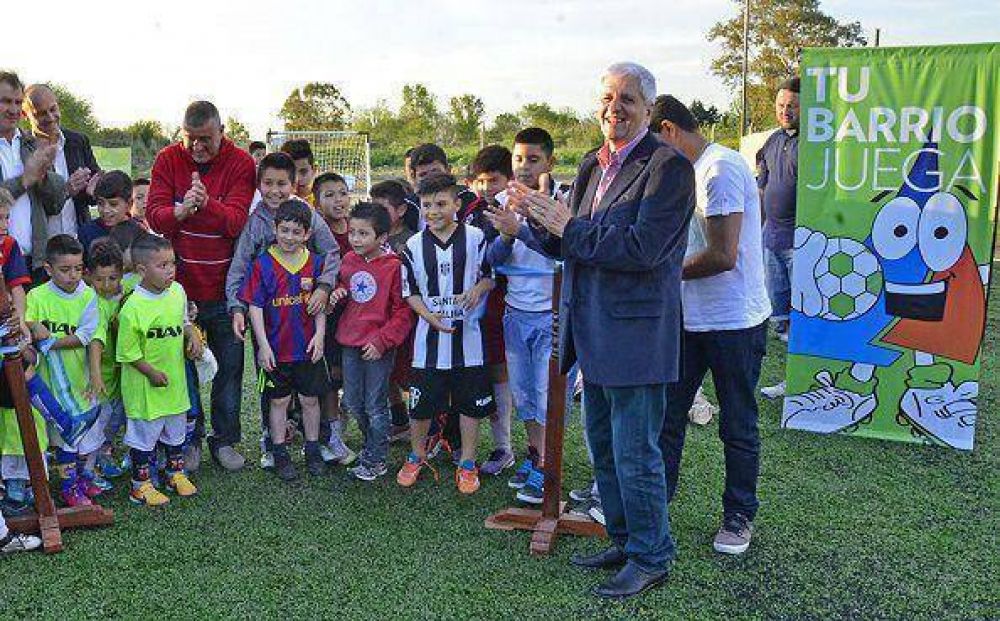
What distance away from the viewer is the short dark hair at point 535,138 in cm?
428

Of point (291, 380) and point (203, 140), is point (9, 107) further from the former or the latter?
point (291, 380)

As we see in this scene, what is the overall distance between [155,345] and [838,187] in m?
3.73

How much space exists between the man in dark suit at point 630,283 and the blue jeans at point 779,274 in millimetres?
3835

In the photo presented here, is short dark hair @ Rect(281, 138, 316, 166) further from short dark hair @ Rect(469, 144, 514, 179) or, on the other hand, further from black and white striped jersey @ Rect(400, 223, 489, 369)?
black and white striped jersey @ Rect(400, 223, 489, 369)

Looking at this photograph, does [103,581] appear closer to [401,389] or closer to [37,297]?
[37,297]

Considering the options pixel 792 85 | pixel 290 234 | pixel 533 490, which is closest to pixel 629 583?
pixel 533 490

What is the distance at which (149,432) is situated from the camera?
406cm

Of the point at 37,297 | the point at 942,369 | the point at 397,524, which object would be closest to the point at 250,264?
the point at 37,297

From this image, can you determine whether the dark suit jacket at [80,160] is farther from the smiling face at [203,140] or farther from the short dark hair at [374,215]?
the short dark hair at [374,215]

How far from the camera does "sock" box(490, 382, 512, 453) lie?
4.43 metres

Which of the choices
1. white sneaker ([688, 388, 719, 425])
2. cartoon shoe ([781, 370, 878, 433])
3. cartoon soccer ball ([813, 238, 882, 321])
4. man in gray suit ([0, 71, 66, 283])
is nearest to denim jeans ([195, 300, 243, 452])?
man in gray suit ([0, 71, 66, 283])

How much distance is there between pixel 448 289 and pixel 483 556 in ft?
4.26

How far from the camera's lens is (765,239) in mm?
6691

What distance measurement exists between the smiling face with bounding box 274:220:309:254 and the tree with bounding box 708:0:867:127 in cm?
3185
